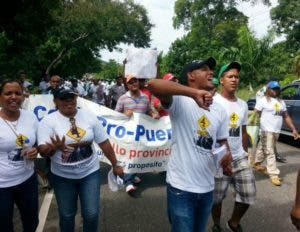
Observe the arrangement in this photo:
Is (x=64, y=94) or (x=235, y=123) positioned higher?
(x=64, y=94)

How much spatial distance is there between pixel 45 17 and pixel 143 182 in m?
7.74

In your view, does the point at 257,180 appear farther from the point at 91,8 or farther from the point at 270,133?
the point at 91,8

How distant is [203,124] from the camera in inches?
128

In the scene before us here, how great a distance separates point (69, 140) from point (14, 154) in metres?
0.48

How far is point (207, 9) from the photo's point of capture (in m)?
48.4

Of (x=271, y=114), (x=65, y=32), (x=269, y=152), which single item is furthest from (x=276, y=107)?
(x=65, y=32)

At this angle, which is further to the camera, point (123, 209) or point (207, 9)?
point (207, 9)

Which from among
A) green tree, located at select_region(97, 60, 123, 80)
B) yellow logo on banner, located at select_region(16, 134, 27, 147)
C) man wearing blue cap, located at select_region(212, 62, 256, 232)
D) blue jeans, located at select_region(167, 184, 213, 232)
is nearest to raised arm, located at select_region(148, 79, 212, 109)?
blue jeans, located at select_region(167, 184, 213, 232)

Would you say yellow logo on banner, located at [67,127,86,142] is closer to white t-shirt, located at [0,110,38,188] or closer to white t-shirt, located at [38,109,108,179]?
white t-shirt, located at [38,109,108,179]

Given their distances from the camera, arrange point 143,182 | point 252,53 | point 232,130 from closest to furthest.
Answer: point 232,130 < point 143,182 < point 252,53

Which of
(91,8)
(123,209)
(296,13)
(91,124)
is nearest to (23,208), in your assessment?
(91,124)

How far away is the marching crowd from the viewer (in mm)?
3236

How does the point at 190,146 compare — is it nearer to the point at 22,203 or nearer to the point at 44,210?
the point at 22,203

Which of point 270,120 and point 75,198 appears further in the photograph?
point 270,120
